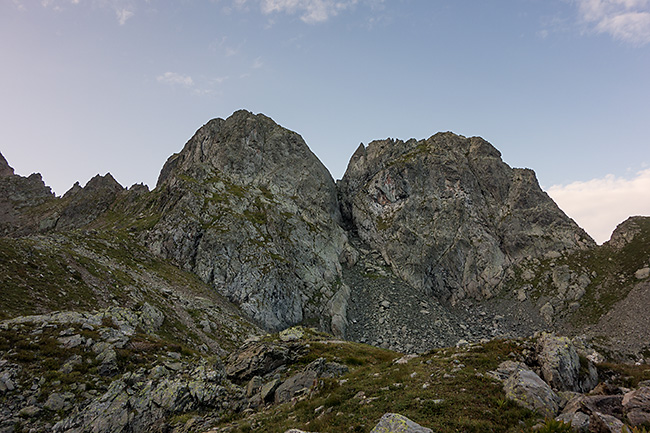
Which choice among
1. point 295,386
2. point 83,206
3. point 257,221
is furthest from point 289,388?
point 83,206

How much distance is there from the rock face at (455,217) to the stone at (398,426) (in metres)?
91.3

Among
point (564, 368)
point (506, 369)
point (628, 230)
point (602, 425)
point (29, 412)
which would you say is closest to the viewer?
point (602, 425)

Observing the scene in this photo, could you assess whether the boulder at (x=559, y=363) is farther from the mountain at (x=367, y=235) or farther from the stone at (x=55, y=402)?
the mountain at (x=367, y=235)

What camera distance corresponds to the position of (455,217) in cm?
10762

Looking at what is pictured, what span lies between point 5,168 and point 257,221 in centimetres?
17118

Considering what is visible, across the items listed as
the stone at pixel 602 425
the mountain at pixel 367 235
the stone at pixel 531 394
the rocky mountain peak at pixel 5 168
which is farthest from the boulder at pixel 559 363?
the rocky mountain peak at pixel 5 168

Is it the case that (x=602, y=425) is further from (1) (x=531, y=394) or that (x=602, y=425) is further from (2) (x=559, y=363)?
(2) (x=559, y=363)

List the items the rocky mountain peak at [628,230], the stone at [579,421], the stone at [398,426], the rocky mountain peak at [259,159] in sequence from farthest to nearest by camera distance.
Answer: the rocky mountain peak at [259,159], the rocky mountain peak at [628,230], the stone at [398,426], the stone at [579,421]

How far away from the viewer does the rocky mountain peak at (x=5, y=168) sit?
159 m

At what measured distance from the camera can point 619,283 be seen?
277ft

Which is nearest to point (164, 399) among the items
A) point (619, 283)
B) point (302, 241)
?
point (302, 241)

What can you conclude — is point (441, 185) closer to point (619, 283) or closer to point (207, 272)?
point (619, 283)

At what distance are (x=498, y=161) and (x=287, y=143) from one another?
88.2 meters

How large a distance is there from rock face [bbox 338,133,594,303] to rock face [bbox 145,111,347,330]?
1882 cm
